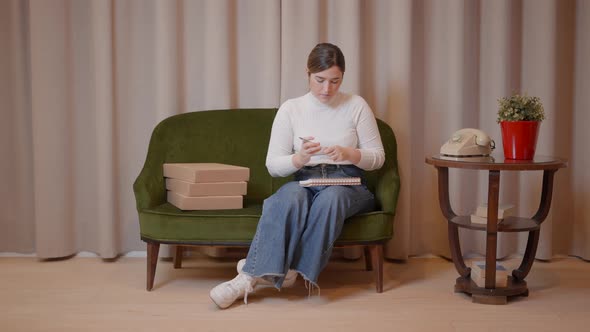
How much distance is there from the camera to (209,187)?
2857 mm

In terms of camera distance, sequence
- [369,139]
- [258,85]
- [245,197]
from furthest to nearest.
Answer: [258,85] < [245,197] < [369,139]

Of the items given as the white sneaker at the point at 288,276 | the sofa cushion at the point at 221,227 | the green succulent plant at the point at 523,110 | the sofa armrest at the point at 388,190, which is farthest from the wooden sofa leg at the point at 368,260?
the green succulent plant at the point at 523,110

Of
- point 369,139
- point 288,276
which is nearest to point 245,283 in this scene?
point 288,276

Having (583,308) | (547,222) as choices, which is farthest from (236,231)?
(547,222)

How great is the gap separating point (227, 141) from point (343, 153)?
76 cm

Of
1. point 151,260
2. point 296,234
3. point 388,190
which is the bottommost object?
point 151,260

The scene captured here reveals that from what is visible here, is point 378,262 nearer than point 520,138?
No

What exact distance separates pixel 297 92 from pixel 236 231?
94 centimetres

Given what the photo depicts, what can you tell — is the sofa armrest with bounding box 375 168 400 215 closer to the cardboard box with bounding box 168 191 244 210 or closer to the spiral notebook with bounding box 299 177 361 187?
the spiral notebook with bounding box 299 177 361 187

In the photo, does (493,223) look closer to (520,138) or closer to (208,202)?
(520,138)

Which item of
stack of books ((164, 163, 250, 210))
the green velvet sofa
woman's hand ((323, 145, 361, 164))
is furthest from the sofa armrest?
stack of books ((164, 163, 250, 210))

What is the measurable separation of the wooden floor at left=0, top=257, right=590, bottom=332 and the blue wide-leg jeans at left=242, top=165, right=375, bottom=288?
0.51 feet

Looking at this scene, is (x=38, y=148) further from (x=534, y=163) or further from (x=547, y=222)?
(x=547, y=222)

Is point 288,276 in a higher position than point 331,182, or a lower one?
lower
